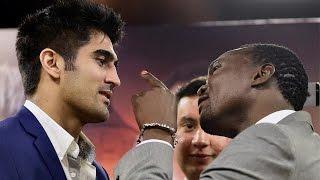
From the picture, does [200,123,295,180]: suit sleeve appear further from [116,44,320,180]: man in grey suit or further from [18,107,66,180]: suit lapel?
[18,107,66,180]: suit lapel

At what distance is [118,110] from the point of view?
206cm

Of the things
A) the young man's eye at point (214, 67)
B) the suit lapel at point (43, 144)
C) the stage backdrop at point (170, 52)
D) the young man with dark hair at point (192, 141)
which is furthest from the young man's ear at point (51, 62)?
the young man with dark hair at point (192, 141)

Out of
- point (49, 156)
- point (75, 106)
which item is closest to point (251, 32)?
point (75, 106)

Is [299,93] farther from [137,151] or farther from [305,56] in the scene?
[305,56]

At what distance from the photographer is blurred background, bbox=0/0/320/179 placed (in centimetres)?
201

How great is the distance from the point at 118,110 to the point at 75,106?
0.79 metres

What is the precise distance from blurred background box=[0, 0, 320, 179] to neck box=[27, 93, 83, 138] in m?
0.76

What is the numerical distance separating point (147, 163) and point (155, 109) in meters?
0.13

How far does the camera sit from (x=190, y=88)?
2162 millimetres

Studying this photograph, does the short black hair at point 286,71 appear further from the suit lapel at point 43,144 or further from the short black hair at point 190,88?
the short black hair at point 190,88

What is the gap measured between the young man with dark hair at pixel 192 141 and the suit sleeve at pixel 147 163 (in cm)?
96

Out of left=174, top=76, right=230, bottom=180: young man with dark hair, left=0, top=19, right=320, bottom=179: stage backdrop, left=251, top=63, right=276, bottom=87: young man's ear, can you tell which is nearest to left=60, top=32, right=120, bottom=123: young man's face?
left=251, top=63, right=276, bottom=87: young man's ear

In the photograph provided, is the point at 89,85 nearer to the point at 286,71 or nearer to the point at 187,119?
the point at 286,71

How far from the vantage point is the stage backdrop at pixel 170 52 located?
2012 mm
